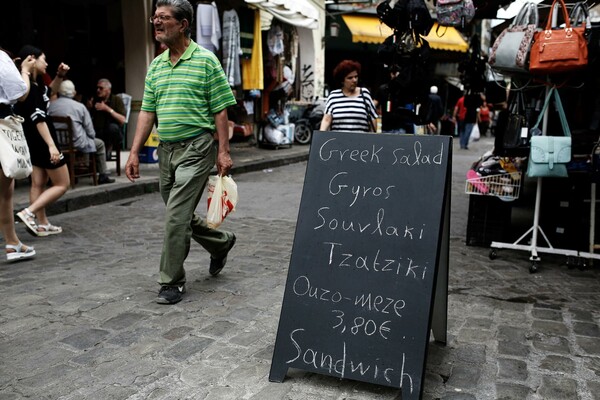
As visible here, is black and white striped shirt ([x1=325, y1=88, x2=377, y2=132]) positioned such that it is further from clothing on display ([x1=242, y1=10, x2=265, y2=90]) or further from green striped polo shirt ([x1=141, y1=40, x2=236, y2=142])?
clothing on display ([x1=242, y1=10, x2=265, y2=90])

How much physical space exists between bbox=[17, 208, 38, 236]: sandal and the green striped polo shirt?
261cm

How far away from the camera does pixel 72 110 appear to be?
816 cm

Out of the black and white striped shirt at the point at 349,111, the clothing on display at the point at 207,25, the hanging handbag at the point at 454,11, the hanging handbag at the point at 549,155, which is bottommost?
the hanging handbag at the point at 549,155

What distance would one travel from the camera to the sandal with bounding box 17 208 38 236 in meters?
6.07

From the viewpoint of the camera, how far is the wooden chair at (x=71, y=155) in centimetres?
798

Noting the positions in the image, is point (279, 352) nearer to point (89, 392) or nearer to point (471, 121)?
point (89, 392)

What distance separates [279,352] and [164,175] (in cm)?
184

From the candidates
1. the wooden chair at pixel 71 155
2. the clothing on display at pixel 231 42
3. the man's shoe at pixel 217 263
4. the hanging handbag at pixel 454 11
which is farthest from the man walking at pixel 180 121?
the clothing on display at pixel 231 42

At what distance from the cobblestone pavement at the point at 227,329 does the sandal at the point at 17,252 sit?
0.31 ft

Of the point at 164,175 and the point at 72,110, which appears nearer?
the point at 164,175

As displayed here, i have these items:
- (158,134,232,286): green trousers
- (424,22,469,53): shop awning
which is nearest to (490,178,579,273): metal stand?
(158,134,232,286): green trousers

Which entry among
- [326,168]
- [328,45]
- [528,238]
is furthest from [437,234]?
[328,45]

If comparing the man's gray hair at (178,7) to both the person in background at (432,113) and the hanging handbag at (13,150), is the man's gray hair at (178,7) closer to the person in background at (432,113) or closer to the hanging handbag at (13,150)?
the hanging handbag at (13,150)

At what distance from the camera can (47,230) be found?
255 inches
